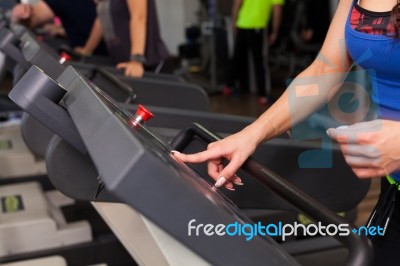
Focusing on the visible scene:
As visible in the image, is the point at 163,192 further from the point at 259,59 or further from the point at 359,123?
the point at 259,59

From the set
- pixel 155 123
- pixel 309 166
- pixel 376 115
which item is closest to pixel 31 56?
pixel 155 123

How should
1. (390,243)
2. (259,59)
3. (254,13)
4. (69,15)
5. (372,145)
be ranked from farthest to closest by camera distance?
(259,59)
(254,13)
(69,15)
(390,243)
(372,145)

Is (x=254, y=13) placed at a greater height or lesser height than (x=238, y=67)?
greater

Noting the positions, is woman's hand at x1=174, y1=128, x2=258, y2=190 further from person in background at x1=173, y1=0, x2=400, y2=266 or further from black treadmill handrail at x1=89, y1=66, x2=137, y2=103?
black treadmill handrail at x1=89, y1=66, x2=137, y2=103

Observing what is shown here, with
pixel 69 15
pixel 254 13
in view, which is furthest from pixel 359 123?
pixel 254 13

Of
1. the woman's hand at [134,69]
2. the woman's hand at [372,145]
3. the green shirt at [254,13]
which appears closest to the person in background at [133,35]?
the woman's hand at [134,69]

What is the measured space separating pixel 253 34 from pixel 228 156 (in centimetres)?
541

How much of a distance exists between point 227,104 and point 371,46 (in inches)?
206

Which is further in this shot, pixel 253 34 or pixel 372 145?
pixel 253 34

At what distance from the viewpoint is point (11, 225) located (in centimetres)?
216

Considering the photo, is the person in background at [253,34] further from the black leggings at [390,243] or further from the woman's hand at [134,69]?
the black leggings at [390,243]

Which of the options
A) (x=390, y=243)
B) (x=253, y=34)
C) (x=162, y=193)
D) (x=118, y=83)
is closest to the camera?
(x=162, y=193)

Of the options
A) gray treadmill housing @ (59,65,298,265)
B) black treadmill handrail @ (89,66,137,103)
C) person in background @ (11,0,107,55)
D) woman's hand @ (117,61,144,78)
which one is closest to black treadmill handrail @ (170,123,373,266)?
gray treadmill housing @ (59,65,298,265)

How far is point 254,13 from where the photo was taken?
6105 mm
